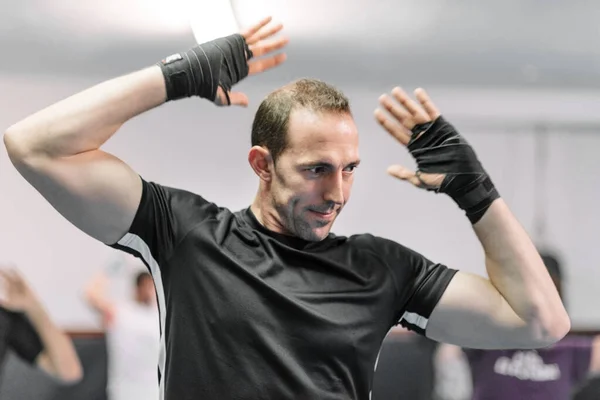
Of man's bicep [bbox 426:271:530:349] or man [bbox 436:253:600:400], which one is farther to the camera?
man [bbox 436:253:600:400]

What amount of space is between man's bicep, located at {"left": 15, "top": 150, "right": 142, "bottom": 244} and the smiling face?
9.1 inches

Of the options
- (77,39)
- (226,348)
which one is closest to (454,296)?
(226,348)

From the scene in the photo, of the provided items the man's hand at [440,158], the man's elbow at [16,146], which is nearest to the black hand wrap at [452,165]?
the man's hand at [440,158]

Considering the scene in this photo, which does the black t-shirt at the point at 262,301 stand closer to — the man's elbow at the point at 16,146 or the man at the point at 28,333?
the man's elbow at the point at 16,146

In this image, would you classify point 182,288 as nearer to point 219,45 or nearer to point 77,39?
point 219,45

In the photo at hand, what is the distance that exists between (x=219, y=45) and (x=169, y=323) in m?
0.44

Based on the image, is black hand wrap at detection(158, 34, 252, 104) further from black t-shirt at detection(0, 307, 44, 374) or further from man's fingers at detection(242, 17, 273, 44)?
black t-shirt at detection(0, 307, 44, 374)

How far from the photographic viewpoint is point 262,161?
4.10ft

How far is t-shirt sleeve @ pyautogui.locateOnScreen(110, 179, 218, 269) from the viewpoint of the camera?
1143 mm

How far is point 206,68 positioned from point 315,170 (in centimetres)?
23

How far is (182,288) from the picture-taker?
1.15m

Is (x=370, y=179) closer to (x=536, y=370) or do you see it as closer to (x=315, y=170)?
(x=536, y=370)

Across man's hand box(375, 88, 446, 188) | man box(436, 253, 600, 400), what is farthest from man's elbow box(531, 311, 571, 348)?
man box(436, 253, 600, 400)

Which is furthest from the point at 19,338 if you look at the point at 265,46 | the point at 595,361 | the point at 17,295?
the point at 595,361
